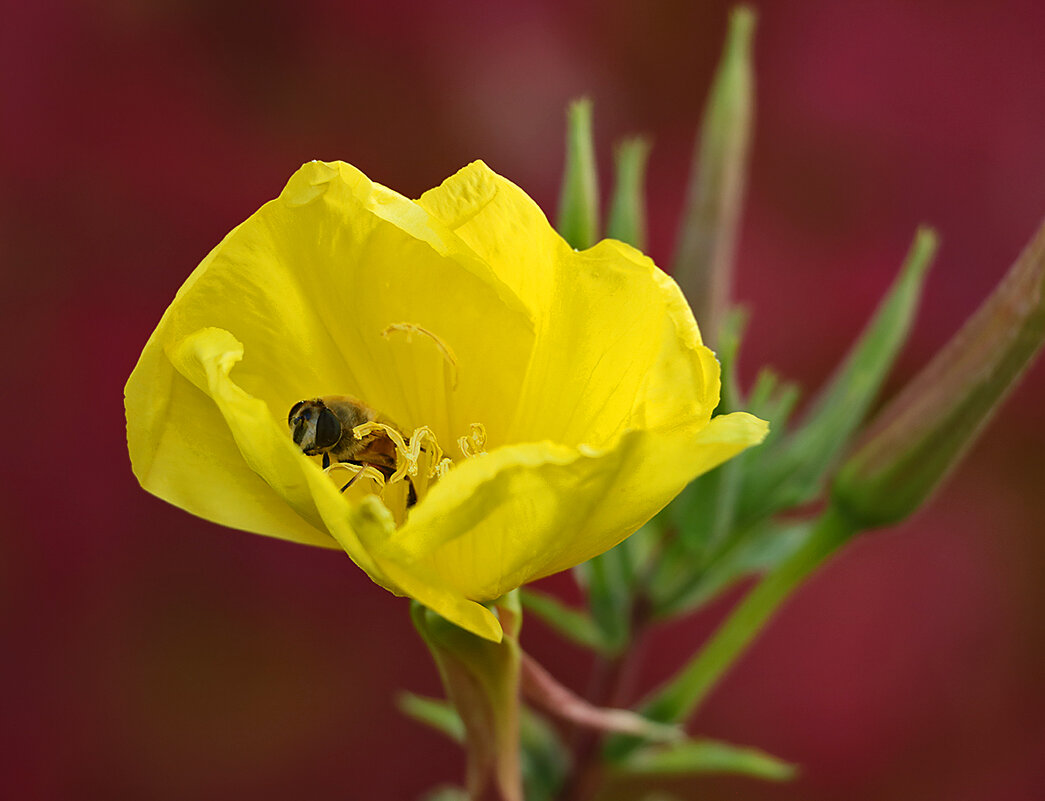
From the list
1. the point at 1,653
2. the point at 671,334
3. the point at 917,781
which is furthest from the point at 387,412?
the point at 917,781

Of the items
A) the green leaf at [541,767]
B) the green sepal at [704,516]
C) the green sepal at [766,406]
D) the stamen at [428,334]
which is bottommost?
the green leaf at [541,767]

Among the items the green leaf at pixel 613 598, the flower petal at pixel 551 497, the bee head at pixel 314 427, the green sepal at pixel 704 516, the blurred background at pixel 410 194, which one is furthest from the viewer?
the blurred background at pixel 410 194

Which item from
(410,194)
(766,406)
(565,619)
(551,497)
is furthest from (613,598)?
(410,194)

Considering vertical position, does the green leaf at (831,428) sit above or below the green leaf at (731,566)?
above

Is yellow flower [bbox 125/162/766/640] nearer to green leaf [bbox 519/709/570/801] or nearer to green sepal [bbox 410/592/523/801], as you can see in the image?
green sepal [bbox 410/592/523/801]

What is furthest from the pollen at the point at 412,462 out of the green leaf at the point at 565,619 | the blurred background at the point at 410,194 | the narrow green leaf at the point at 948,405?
the blurred background at the point at 410,194

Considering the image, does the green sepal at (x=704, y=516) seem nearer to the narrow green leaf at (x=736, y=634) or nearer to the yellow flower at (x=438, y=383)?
the narrow green leaf at (x=736, y=634)
